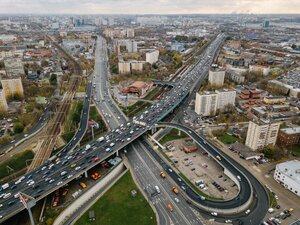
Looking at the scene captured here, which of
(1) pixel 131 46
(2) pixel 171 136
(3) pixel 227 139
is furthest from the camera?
(1) pixel 131 46

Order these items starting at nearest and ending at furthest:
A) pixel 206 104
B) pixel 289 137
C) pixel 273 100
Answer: pixel 289 137, pixel 206 104, pixel 273 100

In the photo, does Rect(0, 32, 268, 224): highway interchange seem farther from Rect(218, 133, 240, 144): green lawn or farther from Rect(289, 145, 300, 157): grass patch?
Rect(289, 145, 300, 157): grass patch

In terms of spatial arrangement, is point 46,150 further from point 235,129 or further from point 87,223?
point 235,129

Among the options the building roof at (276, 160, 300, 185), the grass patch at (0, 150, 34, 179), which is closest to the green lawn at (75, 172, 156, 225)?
the grass patch at (0, 150, 34, 179)

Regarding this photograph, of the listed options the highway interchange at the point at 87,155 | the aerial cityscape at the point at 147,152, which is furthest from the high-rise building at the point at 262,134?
the highway interchange at the point at 87,155

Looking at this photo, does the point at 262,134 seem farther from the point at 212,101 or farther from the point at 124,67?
the point at 124,67

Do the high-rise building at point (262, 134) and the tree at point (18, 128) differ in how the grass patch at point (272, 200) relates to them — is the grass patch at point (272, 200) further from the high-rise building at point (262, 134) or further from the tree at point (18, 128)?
the tree at point (18, 128)

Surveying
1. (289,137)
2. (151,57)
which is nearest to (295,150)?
(289,137)
